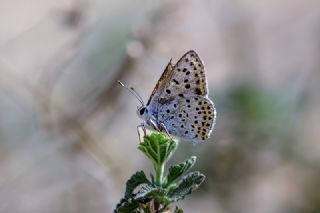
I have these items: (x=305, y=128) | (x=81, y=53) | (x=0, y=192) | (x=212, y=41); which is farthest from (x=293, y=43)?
(x=0, y=192)

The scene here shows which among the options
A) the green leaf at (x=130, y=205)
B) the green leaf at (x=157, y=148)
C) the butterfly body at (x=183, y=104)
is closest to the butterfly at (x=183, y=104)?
the butterfly body at (x=183, y=104)

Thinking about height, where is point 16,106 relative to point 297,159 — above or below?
above

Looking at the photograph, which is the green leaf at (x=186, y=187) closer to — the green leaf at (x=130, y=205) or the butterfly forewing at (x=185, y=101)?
the green leaf at (x=130, y=205)

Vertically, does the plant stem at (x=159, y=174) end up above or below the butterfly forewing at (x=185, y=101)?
below

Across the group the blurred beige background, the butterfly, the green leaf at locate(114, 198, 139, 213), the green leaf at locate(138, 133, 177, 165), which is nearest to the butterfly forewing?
the butterfly

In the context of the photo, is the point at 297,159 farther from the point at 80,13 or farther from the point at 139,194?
the point at 139,194

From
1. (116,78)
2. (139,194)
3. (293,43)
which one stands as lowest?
(139,194)

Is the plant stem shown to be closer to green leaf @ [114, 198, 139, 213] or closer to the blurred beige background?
green leaf @ [114, 198, 139, 213]
